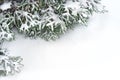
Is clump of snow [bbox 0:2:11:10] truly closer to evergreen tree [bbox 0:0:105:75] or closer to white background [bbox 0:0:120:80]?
evergreen tree [bbox 0:0:105:75]

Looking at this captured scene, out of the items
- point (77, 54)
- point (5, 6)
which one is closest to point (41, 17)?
point (5, 6)

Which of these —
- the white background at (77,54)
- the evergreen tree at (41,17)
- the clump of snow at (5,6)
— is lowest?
the white background at (77,54)

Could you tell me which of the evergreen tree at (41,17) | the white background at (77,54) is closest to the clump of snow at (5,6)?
the evergreen tree at (41,17)

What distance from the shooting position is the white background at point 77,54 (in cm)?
286

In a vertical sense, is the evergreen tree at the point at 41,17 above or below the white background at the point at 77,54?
above

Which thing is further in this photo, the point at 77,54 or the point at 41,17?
the point at 41,17

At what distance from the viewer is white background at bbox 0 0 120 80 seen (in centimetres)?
286

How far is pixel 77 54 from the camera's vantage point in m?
3.01

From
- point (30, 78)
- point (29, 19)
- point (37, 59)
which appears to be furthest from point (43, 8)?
point (30, 78)

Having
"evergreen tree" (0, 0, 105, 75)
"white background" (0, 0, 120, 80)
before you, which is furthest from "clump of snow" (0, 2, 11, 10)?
"white background" (0, 0, 120, 80)

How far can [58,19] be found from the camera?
3053mm

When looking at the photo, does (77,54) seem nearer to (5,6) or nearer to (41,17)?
(41,17)

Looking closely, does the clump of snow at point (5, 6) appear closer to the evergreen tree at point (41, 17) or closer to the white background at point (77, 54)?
the evergreen tree at point (41, 17)

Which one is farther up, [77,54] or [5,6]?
[5,6]
